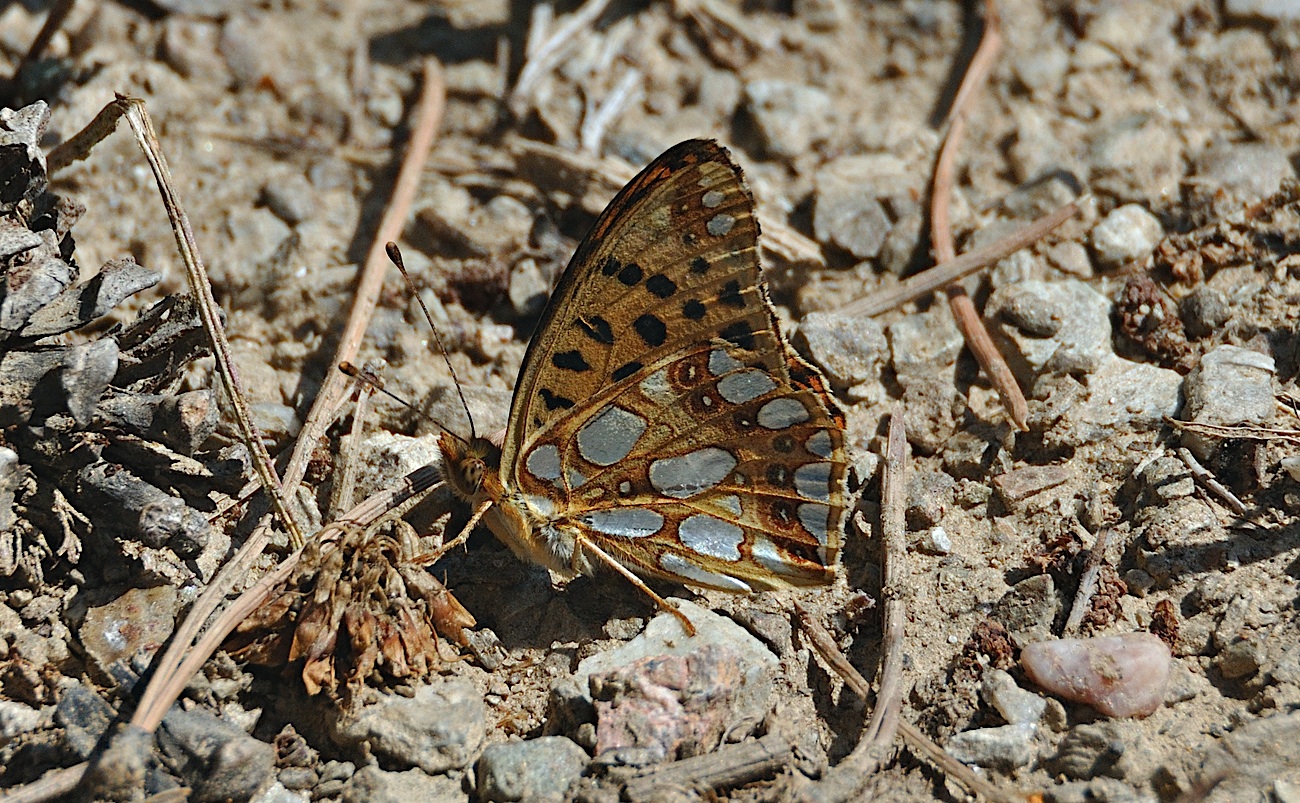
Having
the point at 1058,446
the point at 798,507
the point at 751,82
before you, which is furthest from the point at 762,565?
the point at 751,82

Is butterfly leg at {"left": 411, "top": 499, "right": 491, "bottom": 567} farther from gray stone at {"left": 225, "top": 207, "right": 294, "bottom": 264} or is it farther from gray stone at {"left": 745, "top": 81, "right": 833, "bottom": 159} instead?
gray stone at {"left": 745, "top": 81, "right": 833, "bottom": 159}

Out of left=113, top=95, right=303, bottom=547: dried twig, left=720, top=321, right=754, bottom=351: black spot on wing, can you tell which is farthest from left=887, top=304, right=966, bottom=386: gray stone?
left=113, top=95, right=303, bottom=547: dried twig

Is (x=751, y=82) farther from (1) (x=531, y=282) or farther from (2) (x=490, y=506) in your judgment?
(2) (x=490, y=506)

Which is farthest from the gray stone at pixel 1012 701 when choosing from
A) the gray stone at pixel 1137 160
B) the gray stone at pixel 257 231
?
the gray stone at pixel 257 231

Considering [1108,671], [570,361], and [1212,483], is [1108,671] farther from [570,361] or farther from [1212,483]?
[570,361]

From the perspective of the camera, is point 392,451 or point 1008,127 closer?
point 392,451

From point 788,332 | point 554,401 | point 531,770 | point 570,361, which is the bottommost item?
point 531,770

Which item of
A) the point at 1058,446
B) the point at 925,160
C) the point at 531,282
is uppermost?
the point at 925,160

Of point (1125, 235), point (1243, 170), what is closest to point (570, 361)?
point (1125, 235)
